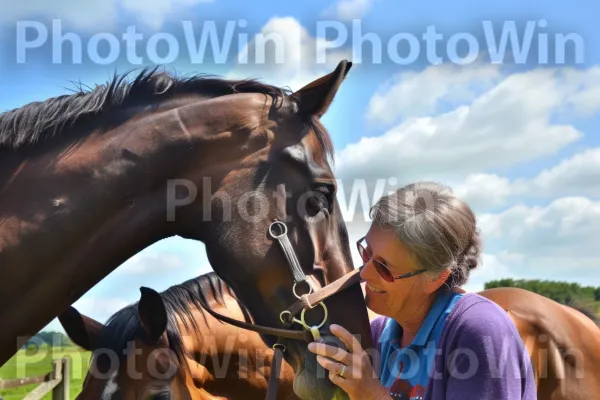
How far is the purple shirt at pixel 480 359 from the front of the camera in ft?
6.23

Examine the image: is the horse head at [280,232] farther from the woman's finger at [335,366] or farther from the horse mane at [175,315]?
the horse mane at [175,315]

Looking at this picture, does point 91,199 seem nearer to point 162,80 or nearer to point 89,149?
point 89,149

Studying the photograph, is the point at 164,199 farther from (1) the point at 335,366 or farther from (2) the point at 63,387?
(2) the point at 63,387

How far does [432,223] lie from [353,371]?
0.56 metres

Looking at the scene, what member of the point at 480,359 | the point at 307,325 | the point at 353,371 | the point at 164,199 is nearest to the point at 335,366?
the point at 353,371

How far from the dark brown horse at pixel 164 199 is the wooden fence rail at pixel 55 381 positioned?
557 centimetres

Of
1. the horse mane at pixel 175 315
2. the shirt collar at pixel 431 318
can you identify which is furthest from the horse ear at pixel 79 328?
the shirt collar at pixel 431 318

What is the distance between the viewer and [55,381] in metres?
7.80

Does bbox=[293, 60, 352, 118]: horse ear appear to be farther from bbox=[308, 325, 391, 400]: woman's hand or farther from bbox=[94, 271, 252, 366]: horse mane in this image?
bbox=[94, 271, 252, 366]: horse mane

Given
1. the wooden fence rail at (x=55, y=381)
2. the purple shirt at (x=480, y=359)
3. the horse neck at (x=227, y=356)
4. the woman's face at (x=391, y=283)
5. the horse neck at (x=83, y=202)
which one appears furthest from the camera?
the wooden fence rail at (x=55, y=381)

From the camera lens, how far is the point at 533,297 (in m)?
4.70

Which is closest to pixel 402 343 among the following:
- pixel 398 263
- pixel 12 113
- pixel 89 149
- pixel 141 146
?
pixel 398 263

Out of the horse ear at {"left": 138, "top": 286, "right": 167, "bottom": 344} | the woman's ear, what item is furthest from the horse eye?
the horse ear at {"left": 138, "top": 286, "right": 167, "bottom": 344}

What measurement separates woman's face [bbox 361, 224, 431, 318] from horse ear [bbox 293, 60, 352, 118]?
0.62 m
